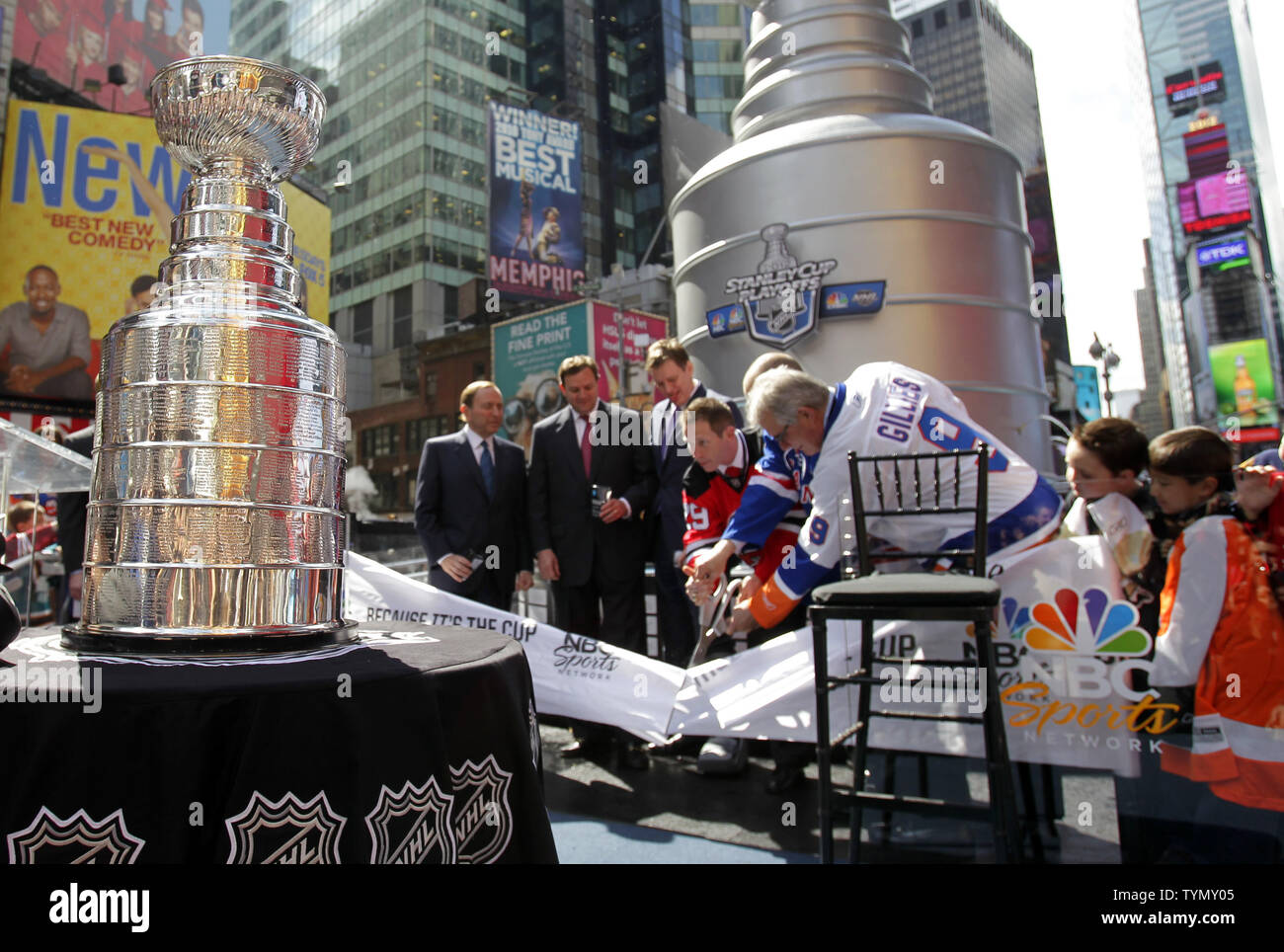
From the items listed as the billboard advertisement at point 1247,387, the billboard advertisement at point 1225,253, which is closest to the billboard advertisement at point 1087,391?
the billboard advertisement at point 1247,387

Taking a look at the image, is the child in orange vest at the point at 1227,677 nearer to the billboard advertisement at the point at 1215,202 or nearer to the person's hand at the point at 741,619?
the person's hand at the point at 741,619

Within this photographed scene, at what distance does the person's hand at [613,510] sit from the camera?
4.44 metres

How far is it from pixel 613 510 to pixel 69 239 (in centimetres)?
1421

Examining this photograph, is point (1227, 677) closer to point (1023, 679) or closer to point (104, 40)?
point (1023, 679)

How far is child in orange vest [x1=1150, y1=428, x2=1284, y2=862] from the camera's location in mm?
2252

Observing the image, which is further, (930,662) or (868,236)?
(868,236)

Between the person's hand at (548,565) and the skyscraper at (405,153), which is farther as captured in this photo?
the skyscraper at (405,153)

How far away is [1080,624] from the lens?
2736 mm

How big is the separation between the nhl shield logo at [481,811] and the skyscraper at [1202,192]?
64687 millimetres

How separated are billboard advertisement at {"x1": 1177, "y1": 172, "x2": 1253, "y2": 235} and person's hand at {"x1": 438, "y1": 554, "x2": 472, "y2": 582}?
279 feet

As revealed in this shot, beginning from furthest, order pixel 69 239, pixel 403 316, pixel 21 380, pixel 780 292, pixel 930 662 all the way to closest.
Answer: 1. pixel 403 316
2. pixel 69 239
3. pixel 21 380
4. pixel 780 292
5. pixel 930 662

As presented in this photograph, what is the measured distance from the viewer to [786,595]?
9.26 feet

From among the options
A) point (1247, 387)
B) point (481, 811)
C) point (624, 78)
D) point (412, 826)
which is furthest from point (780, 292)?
point (1247, 387)
